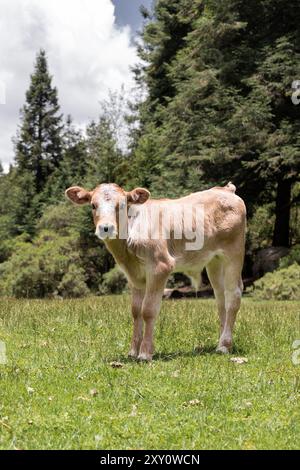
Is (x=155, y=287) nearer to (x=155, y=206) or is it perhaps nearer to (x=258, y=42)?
(x=155, y=206)

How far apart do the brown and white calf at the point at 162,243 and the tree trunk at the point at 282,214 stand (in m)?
17.4

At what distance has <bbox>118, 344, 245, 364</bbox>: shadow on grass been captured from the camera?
697 centimetres

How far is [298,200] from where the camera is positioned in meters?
25.4

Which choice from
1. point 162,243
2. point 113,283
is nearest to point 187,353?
point 162,243

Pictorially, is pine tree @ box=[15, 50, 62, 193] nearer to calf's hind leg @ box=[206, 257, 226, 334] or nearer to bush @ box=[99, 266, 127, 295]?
bush @ box=[99, 266, 127, 295]

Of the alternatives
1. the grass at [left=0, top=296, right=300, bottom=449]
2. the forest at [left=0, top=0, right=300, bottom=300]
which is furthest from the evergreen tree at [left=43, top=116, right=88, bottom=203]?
the grass at [left=0, top=296, right=300, bottom=449]

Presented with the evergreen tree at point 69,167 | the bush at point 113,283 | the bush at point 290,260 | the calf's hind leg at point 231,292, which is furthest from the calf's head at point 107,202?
the evergreen tree at point 69,167

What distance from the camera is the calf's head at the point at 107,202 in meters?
6.37

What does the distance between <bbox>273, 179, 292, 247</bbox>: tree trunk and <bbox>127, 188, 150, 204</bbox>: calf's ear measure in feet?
62.6

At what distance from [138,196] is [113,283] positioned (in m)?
22.7

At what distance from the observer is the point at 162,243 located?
7082 millimetres

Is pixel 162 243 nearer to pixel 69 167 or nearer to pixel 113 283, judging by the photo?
pixel 113 283

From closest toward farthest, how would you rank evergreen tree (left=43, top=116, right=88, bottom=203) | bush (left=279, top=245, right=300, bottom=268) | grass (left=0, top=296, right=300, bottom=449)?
grass (left=0, top=296, right=300, bottom=449), bush (left=279, top=245, right=300, bottom=268), evergreen tree (left=43, top=116, right=88, bottom=203)

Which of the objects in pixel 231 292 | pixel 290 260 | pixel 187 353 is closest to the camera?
pixel 187 353
